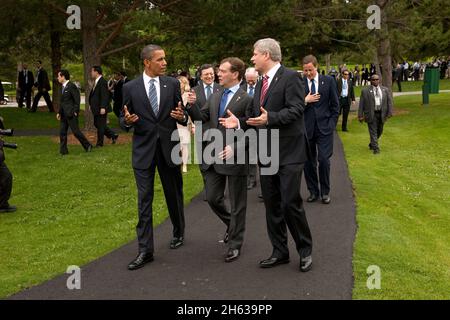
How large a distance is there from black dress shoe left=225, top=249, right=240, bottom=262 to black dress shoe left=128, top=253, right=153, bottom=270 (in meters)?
0.83

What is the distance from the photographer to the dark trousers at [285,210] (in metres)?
5.82

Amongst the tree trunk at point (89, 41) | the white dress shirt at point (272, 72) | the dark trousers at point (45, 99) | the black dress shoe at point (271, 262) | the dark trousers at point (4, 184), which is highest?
the tree trunk at point (89, 41)

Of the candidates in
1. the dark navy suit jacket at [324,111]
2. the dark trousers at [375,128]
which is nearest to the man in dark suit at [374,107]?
the dark trousers at [375,128]

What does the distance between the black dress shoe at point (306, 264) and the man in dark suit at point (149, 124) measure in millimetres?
1632

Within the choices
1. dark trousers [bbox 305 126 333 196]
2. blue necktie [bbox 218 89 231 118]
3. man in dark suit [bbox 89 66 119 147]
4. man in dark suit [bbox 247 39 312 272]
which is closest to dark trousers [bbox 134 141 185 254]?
blue necktie [bbox 218 89 231 118]

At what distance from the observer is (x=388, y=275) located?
5977 millimetres

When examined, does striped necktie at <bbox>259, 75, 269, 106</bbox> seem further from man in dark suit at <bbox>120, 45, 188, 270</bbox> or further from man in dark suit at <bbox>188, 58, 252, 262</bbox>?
man in dark suit at <bbox>120, 45, 188, 270</bbox>

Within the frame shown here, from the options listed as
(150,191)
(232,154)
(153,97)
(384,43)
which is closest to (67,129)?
(153,97)

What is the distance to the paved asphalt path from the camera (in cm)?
538

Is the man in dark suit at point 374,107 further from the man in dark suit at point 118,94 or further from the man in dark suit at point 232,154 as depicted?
the man in dark suit at point 232,154

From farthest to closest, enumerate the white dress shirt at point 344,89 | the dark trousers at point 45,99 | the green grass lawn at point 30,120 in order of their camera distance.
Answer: the dark trousers at point 45,99 < the green grass lawn at point 30,120 < the white dress shirt at point 344,89

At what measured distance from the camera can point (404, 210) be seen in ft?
32.4

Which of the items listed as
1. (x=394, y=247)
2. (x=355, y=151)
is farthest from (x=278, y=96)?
(x=355, y=151)
